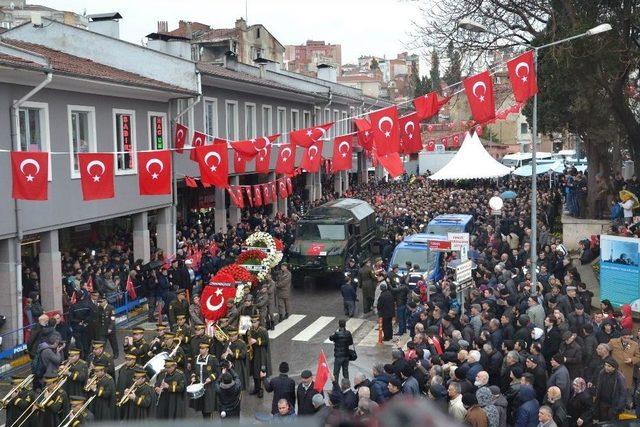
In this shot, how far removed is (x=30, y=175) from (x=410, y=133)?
31.5ft

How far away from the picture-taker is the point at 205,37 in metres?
52.9

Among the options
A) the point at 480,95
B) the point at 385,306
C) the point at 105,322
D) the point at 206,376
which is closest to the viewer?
the point at 206,376

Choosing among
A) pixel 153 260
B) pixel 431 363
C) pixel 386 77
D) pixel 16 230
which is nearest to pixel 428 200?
pixel 153 260

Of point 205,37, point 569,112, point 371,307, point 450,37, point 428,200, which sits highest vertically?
point 205,37

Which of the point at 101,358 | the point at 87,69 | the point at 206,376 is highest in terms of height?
the point at 87,69

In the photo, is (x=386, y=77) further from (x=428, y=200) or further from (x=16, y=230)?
(x=16, y=230)

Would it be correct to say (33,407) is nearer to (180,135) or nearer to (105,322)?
(105,322)

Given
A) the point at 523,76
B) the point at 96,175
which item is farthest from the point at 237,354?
the point at 523,76

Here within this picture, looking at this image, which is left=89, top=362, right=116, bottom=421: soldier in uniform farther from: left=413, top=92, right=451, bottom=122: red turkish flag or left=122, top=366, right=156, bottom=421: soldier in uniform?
left=413, top=92, right=451, bottom=122: red turkish flag

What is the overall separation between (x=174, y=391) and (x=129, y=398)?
2.36ft

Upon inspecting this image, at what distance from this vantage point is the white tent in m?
32.2

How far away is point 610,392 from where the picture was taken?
1109cm

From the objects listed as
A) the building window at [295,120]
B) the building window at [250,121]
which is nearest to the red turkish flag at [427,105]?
the building window at [250,121]

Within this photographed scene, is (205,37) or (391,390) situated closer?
(391,390)
